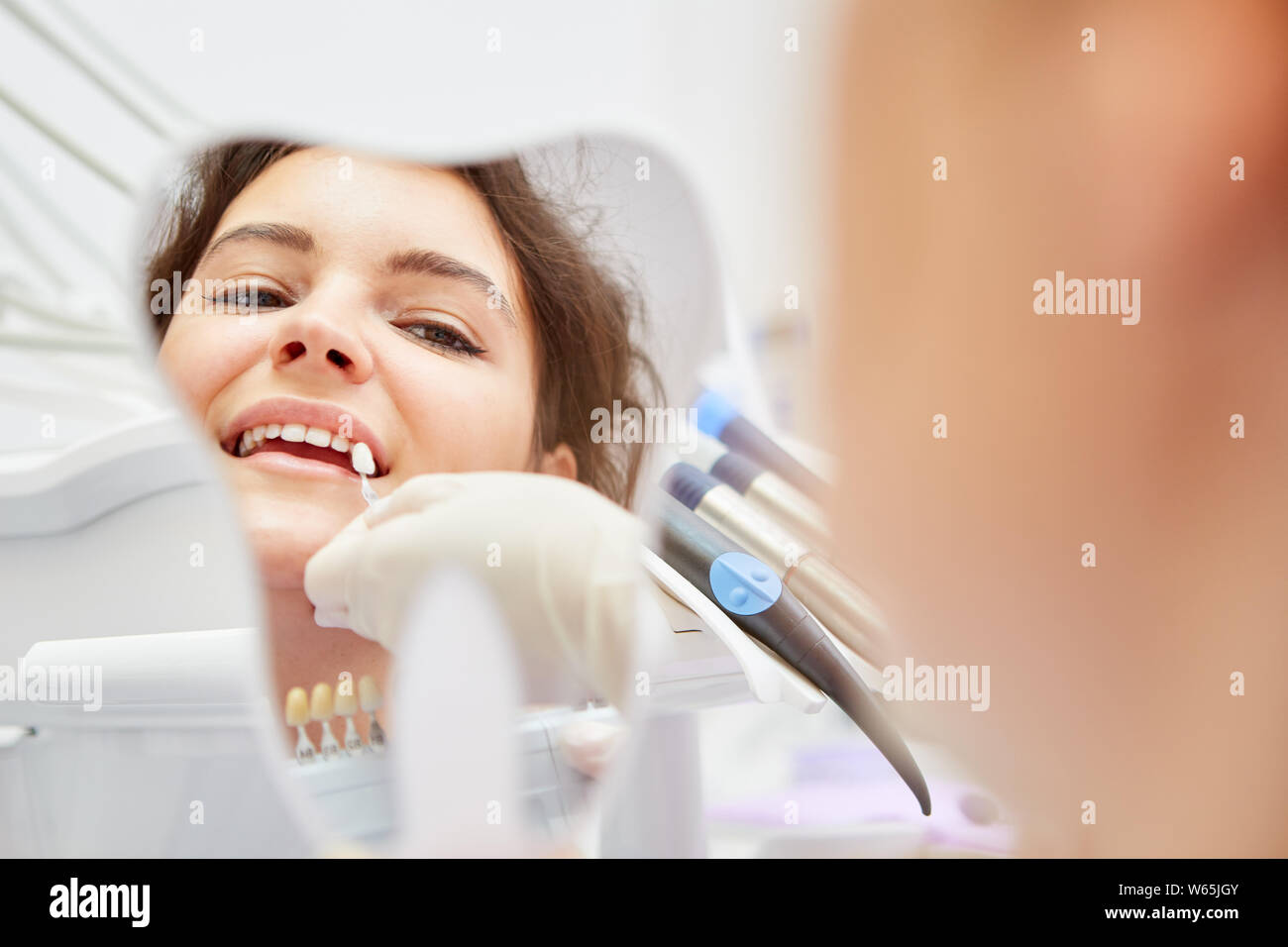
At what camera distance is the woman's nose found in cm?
38

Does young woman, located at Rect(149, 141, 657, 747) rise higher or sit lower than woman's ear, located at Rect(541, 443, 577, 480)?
higher

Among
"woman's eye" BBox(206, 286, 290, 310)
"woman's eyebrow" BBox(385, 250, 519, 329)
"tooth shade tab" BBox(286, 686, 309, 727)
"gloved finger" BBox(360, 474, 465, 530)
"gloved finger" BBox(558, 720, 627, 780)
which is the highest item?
"woman's eyebrow" BBox(385, 250, 519, 329)

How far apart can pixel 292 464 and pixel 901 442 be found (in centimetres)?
26

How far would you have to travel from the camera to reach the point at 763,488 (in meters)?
0.45

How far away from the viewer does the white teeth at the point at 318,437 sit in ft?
1.26

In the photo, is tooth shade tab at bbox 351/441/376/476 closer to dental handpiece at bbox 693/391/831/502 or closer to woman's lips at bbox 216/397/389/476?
woman's lips at bbox 216/397/389/476

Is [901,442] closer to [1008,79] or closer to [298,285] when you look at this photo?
[1008,79]

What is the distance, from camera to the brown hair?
0.41 meters

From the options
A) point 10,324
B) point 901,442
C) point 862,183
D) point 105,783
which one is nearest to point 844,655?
point 901,442

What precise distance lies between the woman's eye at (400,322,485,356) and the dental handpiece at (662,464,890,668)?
0.11m

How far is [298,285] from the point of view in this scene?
15.5 inches

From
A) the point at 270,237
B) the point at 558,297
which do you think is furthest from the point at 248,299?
the point at 558,297

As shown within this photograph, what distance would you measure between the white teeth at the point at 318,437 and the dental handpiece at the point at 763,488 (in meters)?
0.16

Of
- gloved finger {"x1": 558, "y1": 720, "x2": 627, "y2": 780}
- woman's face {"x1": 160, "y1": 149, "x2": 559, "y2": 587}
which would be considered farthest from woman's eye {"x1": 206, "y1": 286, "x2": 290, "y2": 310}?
gloved finger {"x1": 558, "y1": 720, "x2": 627, "y2": 780}
